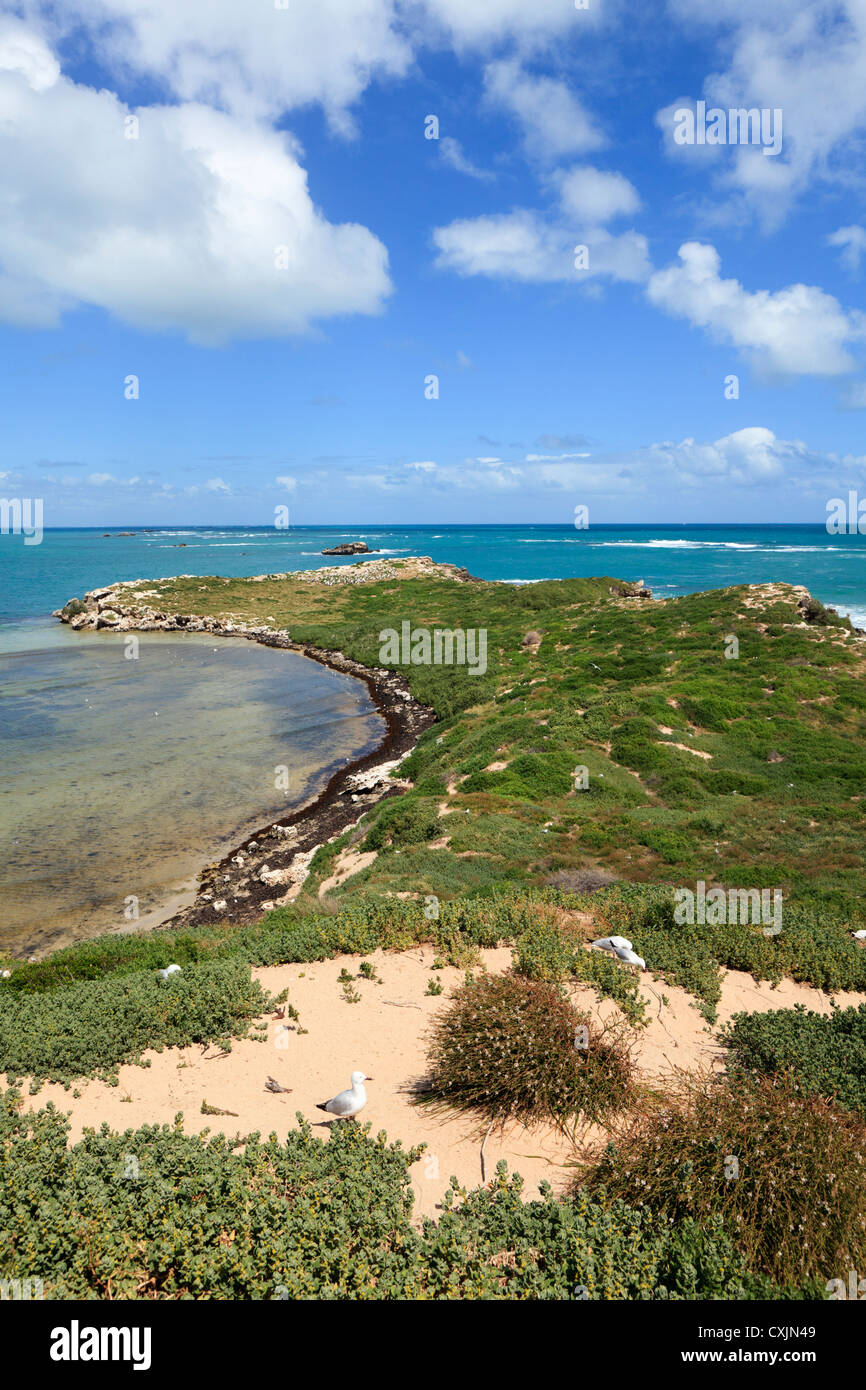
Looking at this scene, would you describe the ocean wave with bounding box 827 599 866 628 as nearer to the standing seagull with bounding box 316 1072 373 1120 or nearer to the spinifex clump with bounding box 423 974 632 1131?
the spinifex clump with bounding box 423 974 632 1131

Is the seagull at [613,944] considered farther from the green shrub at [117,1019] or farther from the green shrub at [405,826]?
the green shrub at [405,826]

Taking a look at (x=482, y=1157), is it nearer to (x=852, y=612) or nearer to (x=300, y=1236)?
(x=300, y=1236)

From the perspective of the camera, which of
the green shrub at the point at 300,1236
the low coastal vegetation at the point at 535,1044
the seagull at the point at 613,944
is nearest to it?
the green shrub at the point at 300,1236

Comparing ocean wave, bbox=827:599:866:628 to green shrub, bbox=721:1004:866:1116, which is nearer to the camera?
green shrub, bbox=721:1004:866:1116

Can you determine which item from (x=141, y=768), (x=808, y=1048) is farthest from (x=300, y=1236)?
(x=141, y=768)

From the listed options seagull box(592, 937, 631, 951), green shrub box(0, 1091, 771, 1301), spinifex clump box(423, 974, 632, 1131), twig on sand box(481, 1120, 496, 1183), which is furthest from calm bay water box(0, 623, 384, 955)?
twig on sand box(481, 1120, 496, 1183)

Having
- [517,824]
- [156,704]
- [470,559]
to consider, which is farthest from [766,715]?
[470,559]

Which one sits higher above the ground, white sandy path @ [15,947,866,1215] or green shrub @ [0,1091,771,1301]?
green shrub @ [0,1091,771,1301]

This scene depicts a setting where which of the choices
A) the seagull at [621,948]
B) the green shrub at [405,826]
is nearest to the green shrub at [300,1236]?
the seagull at [621,948]

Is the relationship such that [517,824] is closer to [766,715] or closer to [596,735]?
[596,735]
